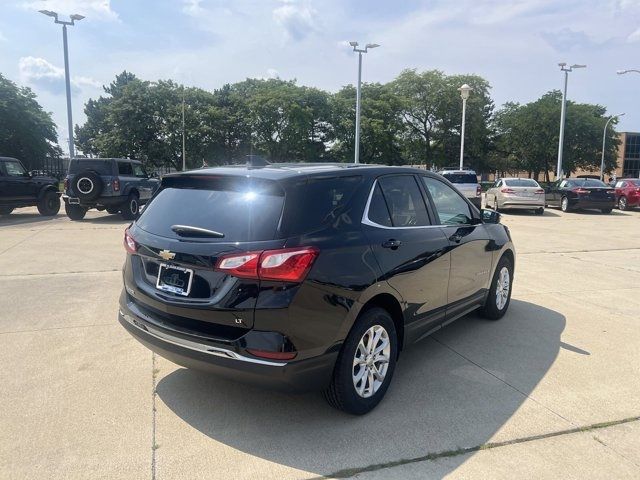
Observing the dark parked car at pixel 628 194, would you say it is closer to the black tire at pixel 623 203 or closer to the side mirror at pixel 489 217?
the black tire at pixel 623 203

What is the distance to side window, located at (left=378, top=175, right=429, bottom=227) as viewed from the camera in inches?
151

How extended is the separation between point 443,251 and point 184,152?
1573 inches

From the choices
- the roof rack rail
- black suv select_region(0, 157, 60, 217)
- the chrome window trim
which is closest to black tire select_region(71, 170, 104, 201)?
black suv select_region(0, 157, 60, 217)

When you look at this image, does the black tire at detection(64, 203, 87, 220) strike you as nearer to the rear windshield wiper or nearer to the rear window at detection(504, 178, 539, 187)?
the rear windshield wiper

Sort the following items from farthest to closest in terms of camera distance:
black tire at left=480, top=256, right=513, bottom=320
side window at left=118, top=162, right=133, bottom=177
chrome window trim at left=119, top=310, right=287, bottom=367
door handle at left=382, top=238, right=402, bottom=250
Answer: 1. side window at left=118, top=162, right=133, bottom=177
2. black tire at left=480, top=256, right=513, bottom=320
3. door handle at left=382, top=238, right=402, bottom=250
4. chrome window trim at left=119, top=310, right=287, bottom=367

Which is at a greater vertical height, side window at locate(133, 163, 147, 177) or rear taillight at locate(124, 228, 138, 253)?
side window at locate(133, 163, 147, 177)

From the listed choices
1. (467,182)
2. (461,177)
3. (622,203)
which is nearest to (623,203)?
(622,203)

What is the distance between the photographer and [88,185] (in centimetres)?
1501

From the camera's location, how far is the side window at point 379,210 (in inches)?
141

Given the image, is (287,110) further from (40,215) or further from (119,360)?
(119,360)

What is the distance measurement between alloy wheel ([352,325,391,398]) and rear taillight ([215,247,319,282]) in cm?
75

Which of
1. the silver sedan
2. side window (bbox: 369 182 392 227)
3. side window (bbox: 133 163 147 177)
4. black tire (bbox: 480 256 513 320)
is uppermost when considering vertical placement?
side window (bbox: 133 163 147 177)

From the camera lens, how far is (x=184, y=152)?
4150cm

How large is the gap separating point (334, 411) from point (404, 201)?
1720 millimetres
